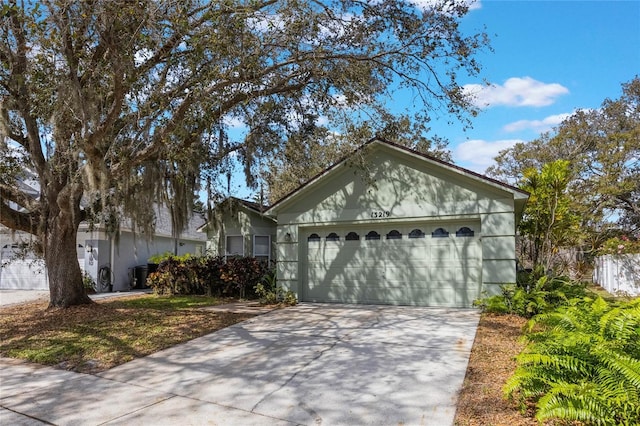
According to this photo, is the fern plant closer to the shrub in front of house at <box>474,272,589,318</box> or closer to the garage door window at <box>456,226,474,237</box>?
the shrub in front of house at <box>474,272,589,318</box>

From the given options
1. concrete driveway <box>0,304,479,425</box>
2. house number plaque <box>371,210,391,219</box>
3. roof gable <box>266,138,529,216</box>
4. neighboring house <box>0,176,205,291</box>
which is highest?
roof gable <box>266,138,529,216</box>

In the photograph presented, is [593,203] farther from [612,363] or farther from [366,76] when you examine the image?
[612,363]

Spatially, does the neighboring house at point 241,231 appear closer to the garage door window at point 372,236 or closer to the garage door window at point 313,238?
the garage door window at point 313,238

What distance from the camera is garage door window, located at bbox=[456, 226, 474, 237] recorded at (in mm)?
10586

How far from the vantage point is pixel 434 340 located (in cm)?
722

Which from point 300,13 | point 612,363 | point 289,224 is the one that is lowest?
point 612,363

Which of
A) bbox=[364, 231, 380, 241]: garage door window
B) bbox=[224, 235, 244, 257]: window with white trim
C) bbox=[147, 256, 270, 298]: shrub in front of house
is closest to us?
bbox=[364, 231, 380, 241]: garage door window

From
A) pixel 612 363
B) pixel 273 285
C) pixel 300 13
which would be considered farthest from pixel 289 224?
pixel 612 363

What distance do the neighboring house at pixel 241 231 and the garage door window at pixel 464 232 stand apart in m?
6.88

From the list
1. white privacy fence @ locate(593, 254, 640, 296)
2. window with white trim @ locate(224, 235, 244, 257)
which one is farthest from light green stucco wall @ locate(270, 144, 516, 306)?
white privacy fence @ locate(593, 254, 640, 296)

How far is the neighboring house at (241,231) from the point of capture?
613 inches

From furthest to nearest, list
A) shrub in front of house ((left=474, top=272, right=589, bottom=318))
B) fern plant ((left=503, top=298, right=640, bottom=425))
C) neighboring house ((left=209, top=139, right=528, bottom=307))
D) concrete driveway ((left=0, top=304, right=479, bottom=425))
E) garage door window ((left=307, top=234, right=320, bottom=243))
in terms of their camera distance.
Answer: garage door window ((left=307, top=234, right=320, bottom=243)), neighboring house ((left=209, top=139, right=528, bottom=307)), shrub in front of house ((left=474, top=272, right=589, bottom=318)), concrete driveway ((left=0, top=304, right=479, bottom=425)), fern plant ((left=503, top=298, right=640, bottom=425))

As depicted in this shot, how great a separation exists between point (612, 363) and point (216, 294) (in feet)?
39.8

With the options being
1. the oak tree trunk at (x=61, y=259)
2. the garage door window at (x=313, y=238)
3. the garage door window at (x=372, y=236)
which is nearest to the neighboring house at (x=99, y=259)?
the oak tree trunk at (x=61, y=259)
